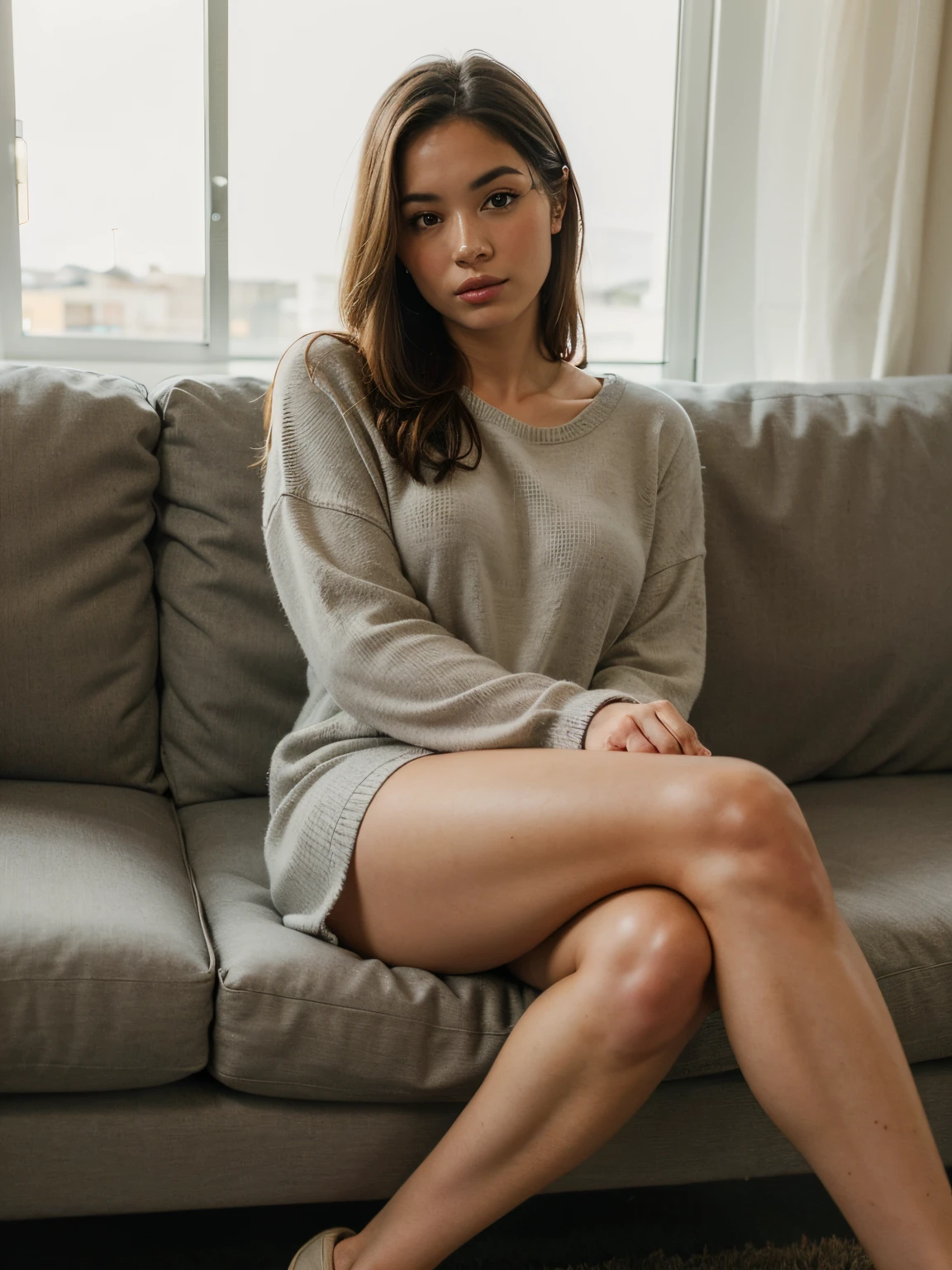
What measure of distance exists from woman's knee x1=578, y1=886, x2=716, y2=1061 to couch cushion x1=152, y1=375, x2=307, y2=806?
0.74 metres

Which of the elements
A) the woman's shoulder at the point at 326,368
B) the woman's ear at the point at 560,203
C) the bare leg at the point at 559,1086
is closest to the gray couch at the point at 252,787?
the bare leg at the point at 559,1086

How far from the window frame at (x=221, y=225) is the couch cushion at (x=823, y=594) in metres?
0.77

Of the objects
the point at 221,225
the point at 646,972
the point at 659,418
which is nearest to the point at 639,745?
the point at 646,972

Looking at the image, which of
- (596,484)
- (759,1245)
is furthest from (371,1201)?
(596,484)

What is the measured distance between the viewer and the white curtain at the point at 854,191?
214cm

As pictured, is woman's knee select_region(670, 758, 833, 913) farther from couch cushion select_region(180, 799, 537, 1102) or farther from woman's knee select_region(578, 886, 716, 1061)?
couch cushion select_region(180, 799, 537, 1102)

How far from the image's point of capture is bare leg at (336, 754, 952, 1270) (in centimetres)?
104

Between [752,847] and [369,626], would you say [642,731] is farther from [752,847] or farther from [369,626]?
[369,626]

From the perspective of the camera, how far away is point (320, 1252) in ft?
3.76

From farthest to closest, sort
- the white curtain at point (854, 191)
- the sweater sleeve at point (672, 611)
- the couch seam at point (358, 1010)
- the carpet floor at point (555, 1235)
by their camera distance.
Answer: the white curtain at point (854, 191), the sweater sleeve at point (672, 611), the carpet floor at point (555, 1235), the couch seam at point (358, 1010)

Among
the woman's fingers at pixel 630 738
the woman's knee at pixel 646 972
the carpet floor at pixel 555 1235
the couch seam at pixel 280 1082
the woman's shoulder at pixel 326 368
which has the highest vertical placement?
the woman's shoulder at pixel 326 368

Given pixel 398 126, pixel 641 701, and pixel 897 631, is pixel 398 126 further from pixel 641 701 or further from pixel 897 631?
pixel 897 631

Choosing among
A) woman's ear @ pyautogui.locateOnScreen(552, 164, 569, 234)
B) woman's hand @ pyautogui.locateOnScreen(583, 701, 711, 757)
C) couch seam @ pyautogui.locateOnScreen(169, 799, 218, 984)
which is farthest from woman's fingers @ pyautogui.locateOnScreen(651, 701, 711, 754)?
woman's ear @ pyautogui.locateOnScreen(552, 164, 569, 234)

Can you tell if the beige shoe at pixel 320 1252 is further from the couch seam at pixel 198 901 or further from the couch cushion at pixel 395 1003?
the couch seam at pixel 198 901
